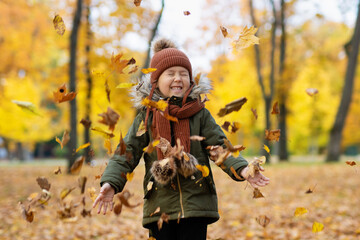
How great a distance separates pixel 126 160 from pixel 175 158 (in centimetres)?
33

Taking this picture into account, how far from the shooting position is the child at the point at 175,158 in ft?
7.00

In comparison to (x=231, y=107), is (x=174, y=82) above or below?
above

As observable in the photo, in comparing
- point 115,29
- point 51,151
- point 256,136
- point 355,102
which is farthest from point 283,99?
point 51,151

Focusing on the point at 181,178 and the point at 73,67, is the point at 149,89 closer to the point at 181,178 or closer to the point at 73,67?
the point at 181,178

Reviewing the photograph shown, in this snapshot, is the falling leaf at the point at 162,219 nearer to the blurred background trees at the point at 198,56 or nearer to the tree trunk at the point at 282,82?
the blurred background trees at the point at 198,56

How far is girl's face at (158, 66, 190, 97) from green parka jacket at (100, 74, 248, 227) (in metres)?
0.06

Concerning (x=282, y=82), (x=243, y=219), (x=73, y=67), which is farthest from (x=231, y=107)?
(x=282, y=82)

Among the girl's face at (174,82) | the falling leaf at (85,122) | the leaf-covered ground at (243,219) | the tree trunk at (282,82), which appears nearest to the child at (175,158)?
the girl's face at (174,82)

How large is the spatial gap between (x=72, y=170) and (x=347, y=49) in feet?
38.2

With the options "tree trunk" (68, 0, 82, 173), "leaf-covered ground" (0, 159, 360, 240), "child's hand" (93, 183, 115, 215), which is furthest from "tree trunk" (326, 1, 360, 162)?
"child's hand" (93, 183, 115, 215)

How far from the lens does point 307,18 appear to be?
17250 millimetres

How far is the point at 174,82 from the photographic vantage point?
2.33 meters

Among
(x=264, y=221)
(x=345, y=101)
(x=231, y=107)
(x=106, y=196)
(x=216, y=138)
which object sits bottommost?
(x=264, y=221)

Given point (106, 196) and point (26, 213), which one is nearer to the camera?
point (106, 196)
